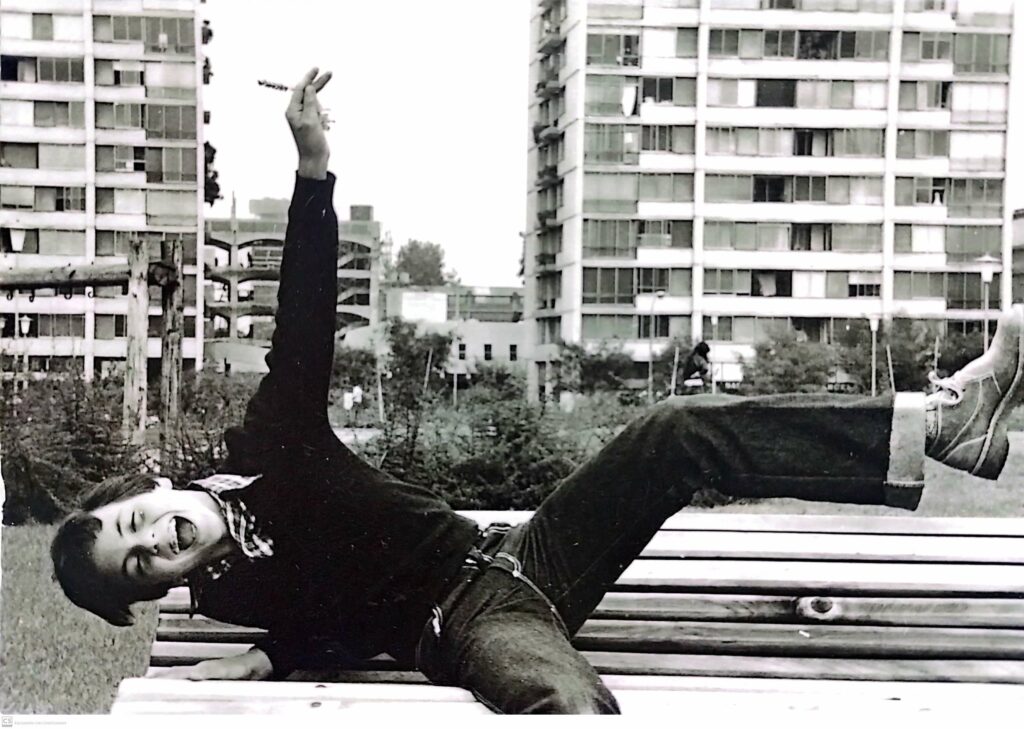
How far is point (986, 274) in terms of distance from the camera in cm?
330

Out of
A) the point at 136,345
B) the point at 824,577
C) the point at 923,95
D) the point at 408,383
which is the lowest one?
the point at 824,577

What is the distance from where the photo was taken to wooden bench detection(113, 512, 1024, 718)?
3.18 metres

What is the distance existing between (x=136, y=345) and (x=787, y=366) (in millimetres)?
1989

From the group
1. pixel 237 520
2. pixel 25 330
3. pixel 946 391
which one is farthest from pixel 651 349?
pixel 25 330

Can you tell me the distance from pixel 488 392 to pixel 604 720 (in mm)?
1022

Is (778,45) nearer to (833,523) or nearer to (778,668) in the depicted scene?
(833,523)

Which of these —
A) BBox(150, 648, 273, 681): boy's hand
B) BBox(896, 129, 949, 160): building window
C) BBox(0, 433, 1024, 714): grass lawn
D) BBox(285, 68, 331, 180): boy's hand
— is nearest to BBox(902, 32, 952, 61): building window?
BBox(896, 129, 949, 160): building window

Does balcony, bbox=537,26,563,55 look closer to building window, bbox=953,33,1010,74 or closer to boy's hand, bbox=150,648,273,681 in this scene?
building window, bbox=953,33,1010,74

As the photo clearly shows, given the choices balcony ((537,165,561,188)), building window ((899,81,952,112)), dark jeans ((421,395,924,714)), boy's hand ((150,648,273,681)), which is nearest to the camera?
dark jeans ((421,395,924,714))

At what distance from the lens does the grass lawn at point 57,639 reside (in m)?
3.27

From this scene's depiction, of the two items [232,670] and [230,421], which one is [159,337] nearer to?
[230,421]

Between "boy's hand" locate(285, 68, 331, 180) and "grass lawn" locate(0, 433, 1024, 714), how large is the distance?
4.46ft

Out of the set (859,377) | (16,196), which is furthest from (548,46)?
(16,196)

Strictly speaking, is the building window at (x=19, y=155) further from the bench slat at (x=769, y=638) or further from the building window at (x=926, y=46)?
the building window at (x=926, y=46)
